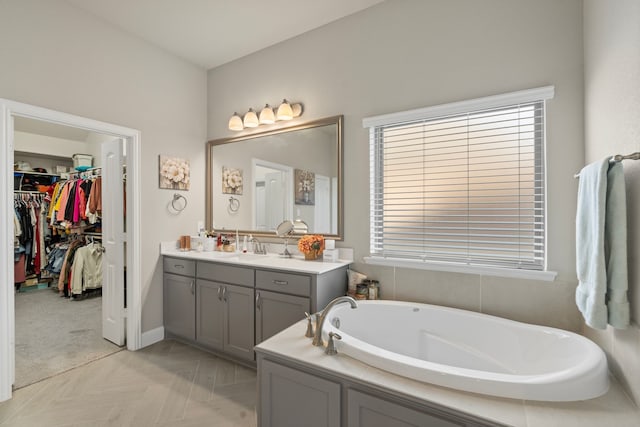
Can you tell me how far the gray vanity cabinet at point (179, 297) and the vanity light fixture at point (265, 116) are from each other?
146 cm

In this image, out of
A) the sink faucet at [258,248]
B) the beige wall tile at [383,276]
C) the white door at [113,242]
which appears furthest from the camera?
the sink faucet at [258,248]

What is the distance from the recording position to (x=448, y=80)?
218cm

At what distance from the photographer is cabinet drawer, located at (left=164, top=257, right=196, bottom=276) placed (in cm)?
285

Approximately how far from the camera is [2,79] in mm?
2074

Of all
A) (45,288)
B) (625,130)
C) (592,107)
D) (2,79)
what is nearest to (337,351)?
(625,130)

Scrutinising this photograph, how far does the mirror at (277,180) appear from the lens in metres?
2.67

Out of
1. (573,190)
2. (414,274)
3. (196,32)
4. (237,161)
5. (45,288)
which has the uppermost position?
(196,32)

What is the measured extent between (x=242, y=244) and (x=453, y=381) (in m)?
2.45

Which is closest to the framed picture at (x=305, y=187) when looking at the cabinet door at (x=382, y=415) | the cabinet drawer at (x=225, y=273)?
the cabinet drawer at (x=225, y=273)

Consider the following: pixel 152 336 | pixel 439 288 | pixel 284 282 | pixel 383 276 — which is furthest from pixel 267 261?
pixel 152 336

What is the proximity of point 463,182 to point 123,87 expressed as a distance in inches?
118

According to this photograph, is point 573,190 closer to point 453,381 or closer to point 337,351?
point 453,381

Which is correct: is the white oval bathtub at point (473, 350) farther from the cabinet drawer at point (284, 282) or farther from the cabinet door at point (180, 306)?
the cabinet door at point (180, 306)

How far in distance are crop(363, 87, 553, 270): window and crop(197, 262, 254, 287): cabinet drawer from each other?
1035mm
